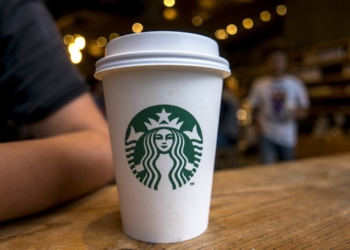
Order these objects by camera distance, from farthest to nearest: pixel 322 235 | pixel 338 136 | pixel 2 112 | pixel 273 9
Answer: pixel 273 9 → pixel 338 136 → pixel 2 112 → pixel 322 235

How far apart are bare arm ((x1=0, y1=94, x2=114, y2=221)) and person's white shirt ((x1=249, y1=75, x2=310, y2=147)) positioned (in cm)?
244

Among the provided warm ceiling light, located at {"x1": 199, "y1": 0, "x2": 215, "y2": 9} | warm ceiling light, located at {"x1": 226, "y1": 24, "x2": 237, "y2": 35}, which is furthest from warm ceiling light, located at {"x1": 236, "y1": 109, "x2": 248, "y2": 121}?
warm ceiling light, located at {"x1": 199, "y1": 0, "x2": 215, "y2": 9}

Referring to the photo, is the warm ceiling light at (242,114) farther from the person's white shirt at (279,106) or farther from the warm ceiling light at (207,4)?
the person's white shirt at (279,106)

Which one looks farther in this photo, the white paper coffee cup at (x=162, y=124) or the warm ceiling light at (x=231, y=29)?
the warm ceiling light at (x=231, y=29)

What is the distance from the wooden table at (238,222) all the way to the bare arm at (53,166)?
40 mm

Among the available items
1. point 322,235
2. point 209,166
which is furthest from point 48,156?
point 322,235

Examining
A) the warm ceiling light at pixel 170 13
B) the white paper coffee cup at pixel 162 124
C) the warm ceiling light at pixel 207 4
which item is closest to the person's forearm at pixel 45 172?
the white paper coffee cup at pixel 162 124

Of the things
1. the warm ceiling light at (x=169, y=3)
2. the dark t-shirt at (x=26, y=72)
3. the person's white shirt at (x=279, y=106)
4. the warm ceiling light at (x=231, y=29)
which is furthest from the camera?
the warm ceiling light at (x=231, y=29)

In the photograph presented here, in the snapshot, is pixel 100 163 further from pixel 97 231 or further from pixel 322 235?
pixel 322 235

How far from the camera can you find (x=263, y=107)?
301cm

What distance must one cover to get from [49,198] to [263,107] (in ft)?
9.02

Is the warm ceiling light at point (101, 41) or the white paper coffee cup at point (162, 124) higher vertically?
the warm ceiling light at point (101, 41)

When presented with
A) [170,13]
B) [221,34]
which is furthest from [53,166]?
[221,34]

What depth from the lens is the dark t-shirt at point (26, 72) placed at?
2.55 ft
